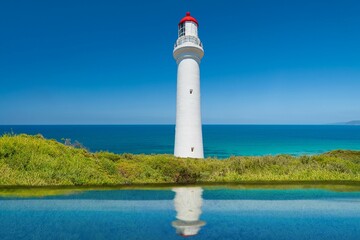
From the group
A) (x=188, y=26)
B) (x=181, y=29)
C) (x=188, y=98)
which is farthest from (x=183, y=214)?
(x=181, y=29)

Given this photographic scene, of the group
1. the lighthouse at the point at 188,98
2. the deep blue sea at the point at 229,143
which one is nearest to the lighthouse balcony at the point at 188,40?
the lighthouse at the point at 188,98

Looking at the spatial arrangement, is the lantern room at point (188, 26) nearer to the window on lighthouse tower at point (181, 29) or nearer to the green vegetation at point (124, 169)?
the window on lighthouse tower at point (181, 29)

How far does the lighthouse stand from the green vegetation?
454 cm

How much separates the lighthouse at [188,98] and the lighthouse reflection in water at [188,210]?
7503 mm

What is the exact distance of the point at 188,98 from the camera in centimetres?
1591

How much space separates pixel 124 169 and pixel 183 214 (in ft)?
14.5

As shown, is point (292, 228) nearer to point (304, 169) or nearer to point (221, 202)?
point (221, 202)

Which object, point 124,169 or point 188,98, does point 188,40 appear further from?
point 124,169

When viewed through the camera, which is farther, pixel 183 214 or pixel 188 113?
pixel 188 113

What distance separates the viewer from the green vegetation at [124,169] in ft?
28.6

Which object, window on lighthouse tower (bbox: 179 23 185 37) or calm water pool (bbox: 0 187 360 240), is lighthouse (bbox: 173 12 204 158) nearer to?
window on lighthouse tower (bbox: 179 23 185 37)

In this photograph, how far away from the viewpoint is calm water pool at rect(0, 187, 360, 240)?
5320 millimetres

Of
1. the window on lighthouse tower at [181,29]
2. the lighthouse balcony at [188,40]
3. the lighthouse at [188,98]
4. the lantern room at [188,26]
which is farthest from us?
the window on lighthouse tower at [181,29]

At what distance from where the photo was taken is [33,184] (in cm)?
812
